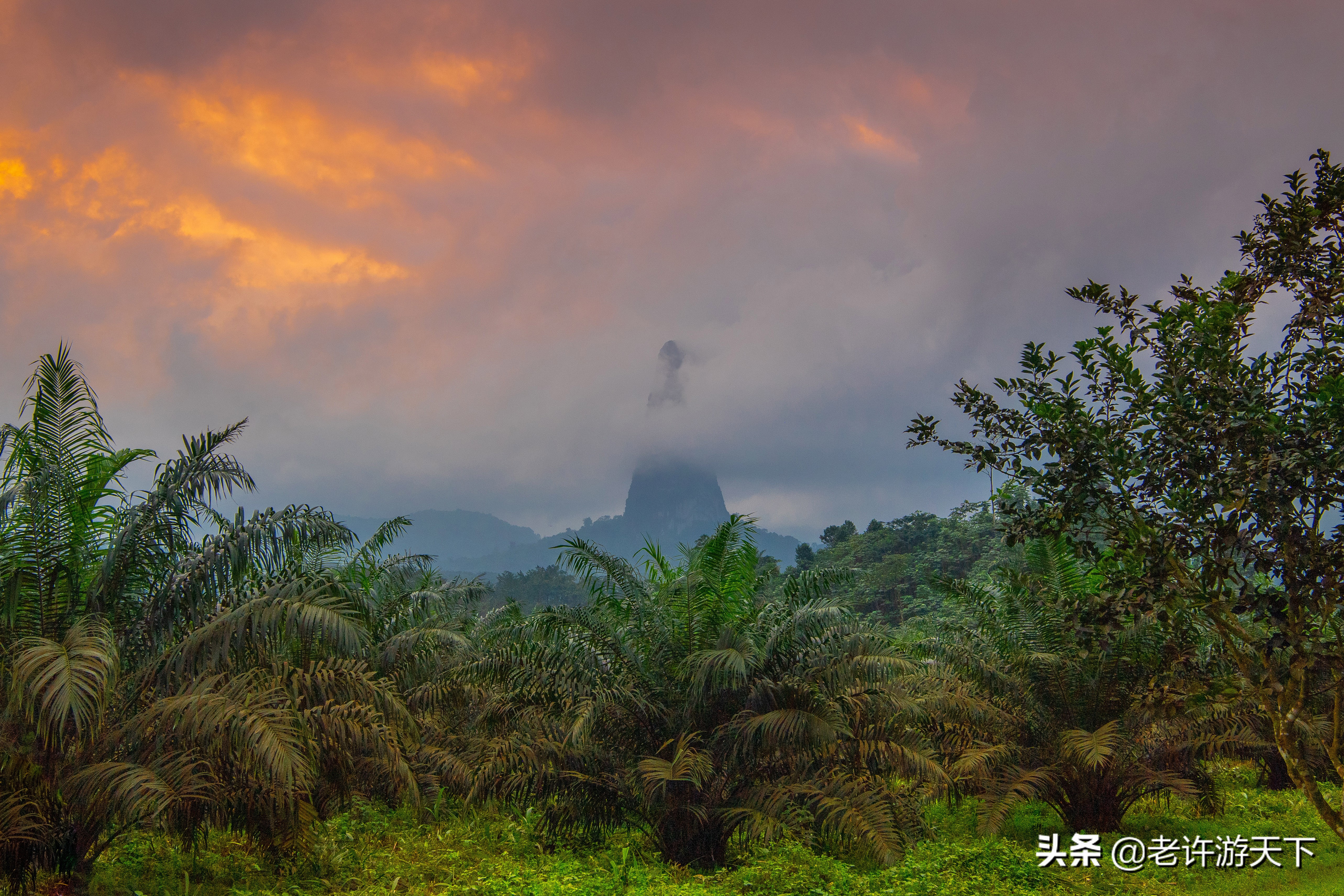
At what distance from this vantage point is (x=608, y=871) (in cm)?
805

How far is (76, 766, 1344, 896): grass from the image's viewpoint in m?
7.34

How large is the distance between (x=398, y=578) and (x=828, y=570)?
6.51 metres

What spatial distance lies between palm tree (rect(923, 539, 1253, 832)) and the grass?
608mm

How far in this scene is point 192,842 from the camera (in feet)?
22.7

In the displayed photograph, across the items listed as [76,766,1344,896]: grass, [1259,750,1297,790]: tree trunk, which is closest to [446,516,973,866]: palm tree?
[76,766,1344,896]: grass

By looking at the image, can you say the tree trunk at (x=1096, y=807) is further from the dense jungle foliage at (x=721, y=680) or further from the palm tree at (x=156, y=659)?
the palm tree at (x=156, y=659)

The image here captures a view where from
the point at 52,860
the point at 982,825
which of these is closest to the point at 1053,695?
the point at 982,825

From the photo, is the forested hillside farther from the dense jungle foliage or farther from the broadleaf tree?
the broadleaf tree

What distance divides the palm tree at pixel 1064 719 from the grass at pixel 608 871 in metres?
0.61

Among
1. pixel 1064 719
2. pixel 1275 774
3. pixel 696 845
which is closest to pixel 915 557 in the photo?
pixel 1275 774

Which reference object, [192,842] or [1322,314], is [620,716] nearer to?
[192,842]

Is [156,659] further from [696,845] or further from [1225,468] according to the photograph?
[1225,468]

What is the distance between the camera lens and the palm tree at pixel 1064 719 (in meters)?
9.97

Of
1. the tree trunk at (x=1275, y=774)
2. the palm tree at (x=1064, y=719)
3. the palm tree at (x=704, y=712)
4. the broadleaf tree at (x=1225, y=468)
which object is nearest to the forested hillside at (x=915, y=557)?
the tree trunk at (x=1275, y=774)
